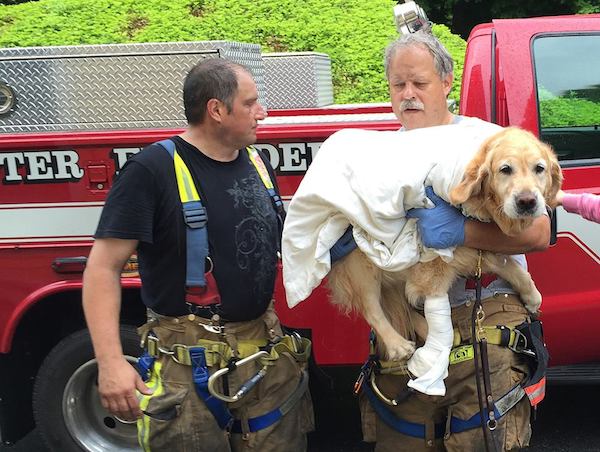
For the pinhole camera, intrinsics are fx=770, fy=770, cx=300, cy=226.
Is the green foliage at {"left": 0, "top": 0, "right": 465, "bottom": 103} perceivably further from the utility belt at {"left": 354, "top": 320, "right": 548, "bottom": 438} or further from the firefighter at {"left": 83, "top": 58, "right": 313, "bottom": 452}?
the utility belt at {"left": 354, "top": 320, "right": 548, "bottom": 438}

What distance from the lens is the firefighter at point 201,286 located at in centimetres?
239

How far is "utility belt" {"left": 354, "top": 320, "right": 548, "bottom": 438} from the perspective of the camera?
244cm

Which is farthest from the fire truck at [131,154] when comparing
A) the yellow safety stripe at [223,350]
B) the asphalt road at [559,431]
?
the yellow safety stripe at [223,350]

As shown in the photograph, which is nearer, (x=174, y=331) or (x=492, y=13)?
(x=174, y=331)

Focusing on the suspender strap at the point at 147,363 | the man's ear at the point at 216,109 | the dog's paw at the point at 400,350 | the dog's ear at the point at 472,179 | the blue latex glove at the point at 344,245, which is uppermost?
the man's ear at the point at 216,109

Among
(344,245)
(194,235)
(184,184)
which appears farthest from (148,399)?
(344,245)

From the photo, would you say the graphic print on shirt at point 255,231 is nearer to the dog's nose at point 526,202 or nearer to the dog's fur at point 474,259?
the dog's fur at point 474,259

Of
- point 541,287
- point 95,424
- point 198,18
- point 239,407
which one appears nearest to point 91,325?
point 239,407

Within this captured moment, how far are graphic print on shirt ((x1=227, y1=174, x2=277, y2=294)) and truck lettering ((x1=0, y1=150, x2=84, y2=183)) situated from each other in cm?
121

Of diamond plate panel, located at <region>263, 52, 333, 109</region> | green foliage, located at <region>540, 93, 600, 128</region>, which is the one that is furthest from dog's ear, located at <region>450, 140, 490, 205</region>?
diamond plate panel, located at <region>263, 52, 333, 109</region>

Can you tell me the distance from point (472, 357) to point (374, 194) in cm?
63

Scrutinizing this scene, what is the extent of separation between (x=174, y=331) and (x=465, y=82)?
6.16 ft

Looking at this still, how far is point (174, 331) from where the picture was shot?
255cm

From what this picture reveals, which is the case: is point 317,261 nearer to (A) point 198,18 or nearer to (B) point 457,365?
(B) point 457,365
